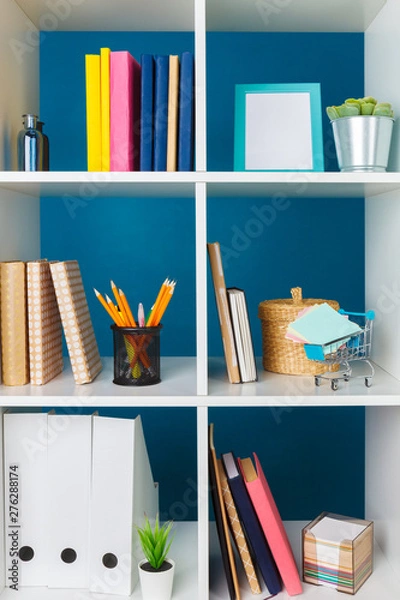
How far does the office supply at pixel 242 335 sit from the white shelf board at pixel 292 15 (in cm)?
60

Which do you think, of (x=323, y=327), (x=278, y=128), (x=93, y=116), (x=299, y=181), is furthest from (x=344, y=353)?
(x=93, y=116)

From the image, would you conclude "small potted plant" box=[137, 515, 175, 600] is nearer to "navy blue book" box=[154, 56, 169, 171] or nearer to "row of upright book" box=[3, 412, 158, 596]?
"row of upright book" box=[3, 412, 158, 596]

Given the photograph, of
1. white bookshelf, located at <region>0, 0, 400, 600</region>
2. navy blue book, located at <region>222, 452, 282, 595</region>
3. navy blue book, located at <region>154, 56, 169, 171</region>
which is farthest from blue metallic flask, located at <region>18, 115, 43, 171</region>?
navy blue book, located at <region>222, 452, 282, 595</region>

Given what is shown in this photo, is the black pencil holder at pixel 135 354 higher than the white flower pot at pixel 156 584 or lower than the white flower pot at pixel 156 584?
higher

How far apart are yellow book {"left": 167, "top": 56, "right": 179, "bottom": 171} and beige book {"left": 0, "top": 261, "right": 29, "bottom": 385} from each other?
354 mm

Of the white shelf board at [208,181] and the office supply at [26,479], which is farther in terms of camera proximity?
the office supply at [26,479]

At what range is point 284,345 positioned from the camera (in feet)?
5.08

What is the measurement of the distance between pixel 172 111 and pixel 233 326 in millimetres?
430

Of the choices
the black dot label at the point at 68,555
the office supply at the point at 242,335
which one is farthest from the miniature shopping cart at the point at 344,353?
the black dot label at the point at 68,555

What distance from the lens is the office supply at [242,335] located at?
1.45 m

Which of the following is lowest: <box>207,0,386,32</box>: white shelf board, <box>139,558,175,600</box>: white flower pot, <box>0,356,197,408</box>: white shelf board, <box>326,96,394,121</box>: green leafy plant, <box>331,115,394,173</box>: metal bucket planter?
<box>139,558,175,600</box>: white flower pot

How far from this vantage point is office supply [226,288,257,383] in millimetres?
1449

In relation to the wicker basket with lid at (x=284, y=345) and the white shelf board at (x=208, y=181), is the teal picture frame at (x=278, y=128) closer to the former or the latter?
the white shelf board at (x=208, y=181)

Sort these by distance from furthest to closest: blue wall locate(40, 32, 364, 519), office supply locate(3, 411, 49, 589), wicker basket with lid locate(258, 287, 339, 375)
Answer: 1. blue wall locate(40, 32, 364, 519)
2. wicker basket with lid locate(258, 287, 339, 375)
3. office supply locate(3, 411, 49, 589)
